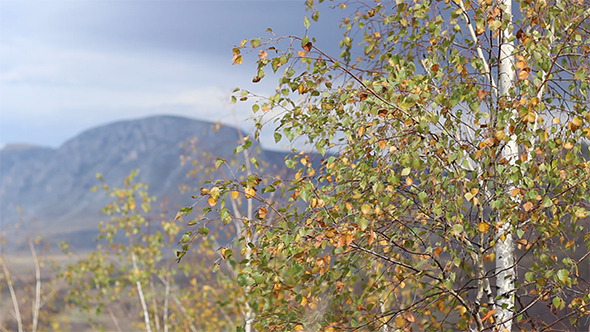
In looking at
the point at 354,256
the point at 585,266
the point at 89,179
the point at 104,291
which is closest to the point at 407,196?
the point at 354,256

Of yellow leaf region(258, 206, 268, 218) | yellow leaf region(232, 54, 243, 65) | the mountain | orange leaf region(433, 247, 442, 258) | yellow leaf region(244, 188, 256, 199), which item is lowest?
the mountain

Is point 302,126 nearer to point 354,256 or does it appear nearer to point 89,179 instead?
point 354,256

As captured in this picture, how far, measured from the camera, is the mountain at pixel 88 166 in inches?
1519

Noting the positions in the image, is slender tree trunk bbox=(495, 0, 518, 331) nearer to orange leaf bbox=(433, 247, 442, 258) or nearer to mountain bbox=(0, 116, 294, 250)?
orange leaf bbox=(433, 247, 442, 258)

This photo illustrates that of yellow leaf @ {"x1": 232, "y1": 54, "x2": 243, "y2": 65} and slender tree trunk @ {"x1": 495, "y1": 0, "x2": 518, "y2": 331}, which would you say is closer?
yellow leaf @ {"x1": 232, "y1": 54, "x2": 243, "y2": 65}

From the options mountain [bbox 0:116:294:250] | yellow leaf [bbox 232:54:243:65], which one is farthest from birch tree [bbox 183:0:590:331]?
mountain [bbox 0:116:294:250]

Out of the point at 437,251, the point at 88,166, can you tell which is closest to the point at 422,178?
the point at 437,251

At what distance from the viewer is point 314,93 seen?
4152 millimetres

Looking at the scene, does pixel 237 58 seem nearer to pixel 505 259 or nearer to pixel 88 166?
pixel 505 259

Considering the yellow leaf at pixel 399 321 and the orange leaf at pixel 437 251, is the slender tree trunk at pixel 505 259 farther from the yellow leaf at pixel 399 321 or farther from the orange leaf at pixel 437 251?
the yellow leaf at pixel 399 321

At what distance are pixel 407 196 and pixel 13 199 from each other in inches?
1762

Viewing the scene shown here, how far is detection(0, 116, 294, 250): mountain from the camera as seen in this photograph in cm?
3859

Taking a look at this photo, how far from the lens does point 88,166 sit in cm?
4675

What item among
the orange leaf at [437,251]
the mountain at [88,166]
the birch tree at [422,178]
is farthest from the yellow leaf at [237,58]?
the mountain at [88,166]
